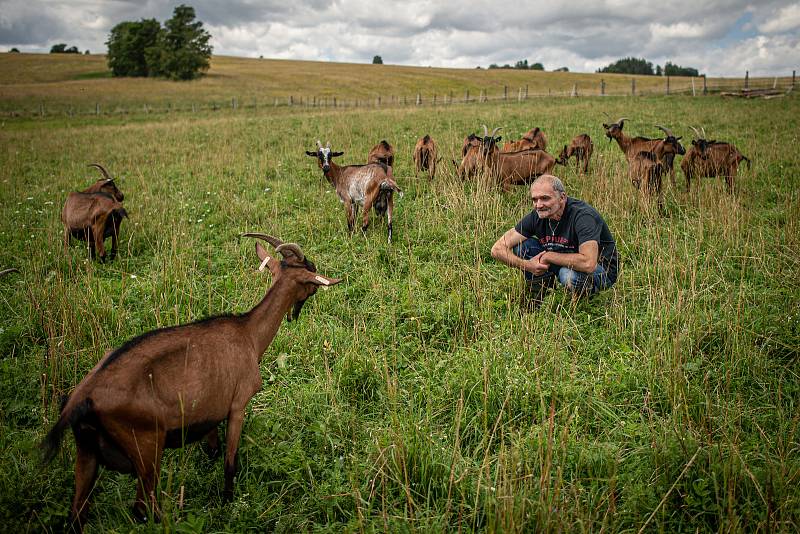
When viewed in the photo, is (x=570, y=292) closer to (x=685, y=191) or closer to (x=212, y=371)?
(x=212, y=371)

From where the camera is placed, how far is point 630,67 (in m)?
137

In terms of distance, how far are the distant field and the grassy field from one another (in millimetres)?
38543

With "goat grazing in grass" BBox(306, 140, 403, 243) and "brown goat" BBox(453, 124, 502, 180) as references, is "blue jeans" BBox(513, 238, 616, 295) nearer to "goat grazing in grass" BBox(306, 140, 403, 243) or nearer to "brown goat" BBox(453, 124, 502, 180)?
"goat grazing in grass" BBox(306, 140, 403, 243)

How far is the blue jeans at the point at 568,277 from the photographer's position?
493 cm

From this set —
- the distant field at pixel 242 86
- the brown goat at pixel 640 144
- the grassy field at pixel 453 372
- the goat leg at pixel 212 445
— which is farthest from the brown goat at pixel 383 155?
the distant field at pixel 242 86

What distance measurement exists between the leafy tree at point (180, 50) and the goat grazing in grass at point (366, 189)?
69.1m

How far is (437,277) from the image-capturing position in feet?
19.0

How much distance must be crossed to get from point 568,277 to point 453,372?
1.79 metres

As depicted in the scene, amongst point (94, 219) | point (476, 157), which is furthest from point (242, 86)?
point (94, 219)

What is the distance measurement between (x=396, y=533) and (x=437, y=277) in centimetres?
352

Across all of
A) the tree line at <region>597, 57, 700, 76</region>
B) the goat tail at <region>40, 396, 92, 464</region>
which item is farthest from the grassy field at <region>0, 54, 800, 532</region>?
the tree line at <region>597, 57, 700, 76</region>

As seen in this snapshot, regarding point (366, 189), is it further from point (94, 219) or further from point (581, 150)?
point (581, 150)

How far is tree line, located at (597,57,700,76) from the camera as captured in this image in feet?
433

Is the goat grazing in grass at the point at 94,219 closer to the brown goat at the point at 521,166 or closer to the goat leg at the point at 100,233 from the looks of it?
the goat leg at the point at 100,233
